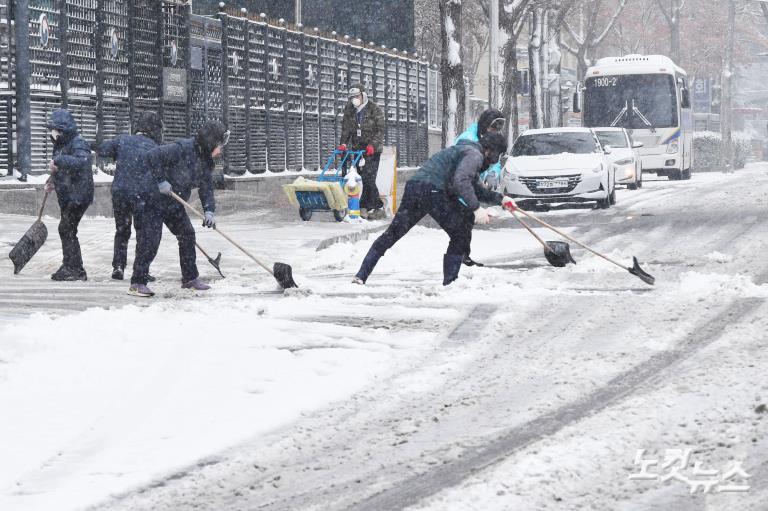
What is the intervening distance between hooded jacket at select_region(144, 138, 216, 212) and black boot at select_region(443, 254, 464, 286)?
2.09 m

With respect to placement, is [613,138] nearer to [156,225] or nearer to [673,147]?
[673,147]

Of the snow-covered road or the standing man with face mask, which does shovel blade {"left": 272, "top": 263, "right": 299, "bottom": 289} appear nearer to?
the snow-covered road

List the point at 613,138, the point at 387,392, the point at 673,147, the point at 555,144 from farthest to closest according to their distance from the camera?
the point at 673,147 < the point at 613,138 < the point at 555,144 < the point at 387,392

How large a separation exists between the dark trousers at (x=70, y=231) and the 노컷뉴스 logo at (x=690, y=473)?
7.87 metres

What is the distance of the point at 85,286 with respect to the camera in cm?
1222

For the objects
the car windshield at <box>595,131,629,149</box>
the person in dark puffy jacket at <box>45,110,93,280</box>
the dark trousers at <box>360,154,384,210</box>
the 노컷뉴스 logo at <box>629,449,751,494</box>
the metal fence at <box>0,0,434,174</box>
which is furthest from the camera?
the car windshield at <box>595,131,629,149</box>

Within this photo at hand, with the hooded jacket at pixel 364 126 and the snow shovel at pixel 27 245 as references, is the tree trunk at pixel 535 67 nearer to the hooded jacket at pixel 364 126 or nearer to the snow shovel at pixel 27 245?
the hooded jacket at pixel 364 126

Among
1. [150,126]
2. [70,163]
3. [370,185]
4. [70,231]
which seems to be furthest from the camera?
[370,185]

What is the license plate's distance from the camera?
76.1 feet

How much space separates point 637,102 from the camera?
124 ft

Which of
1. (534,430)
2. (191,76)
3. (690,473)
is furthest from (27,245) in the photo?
(191,76)

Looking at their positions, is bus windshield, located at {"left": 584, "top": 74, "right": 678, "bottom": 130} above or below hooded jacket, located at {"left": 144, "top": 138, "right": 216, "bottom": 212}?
above

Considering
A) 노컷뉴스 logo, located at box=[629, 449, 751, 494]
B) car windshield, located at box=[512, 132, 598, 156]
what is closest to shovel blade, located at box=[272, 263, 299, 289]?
노컷뉴스 logo, located at box=[629, 449, 751, 494]

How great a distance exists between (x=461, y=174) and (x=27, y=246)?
4.15 metres
